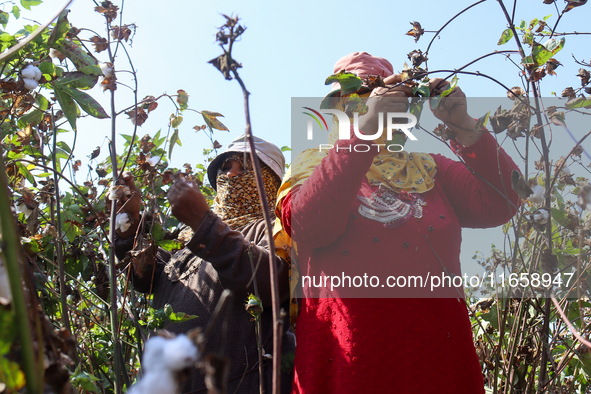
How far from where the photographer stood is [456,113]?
1152 mm

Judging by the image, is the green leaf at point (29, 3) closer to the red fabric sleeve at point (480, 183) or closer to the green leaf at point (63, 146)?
the green leaf at point (63, 146)

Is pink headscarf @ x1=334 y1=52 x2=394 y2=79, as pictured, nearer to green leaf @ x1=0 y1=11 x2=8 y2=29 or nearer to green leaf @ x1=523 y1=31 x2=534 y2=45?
green leaf @ x1=523 y1=31 x2=534 y2=45

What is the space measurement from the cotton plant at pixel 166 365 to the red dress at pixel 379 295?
2.77ft

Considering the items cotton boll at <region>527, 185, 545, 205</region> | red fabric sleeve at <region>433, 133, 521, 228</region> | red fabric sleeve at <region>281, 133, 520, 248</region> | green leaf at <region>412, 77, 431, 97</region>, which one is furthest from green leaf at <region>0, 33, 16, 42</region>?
cotton boll at <region>527, 185, 545, 205</region>

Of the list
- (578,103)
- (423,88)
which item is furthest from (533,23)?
(423,88)

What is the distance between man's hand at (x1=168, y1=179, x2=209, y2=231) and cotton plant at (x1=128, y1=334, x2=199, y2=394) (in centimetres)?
82

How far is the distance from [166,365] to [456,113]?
3.34 ft

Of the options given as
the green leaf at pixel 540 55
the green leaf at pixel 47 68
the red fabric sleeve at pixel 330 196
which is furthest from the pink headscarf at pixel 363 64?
the green leaf at pixel 47 68

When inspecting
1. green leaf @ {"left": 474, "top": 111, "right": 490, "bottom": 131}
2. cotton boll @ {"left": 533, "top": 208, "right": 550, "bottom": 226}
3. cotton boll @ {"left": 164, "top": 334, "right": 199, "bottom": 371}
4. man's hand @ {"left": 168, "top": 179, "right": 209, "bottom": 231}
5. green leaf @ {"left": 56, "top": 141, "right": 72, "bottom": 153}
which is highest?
green leaf @ {"left": 56, "top": 141, "right": 72, "bottom": 153}

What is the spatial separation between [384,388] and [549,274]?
0.42m

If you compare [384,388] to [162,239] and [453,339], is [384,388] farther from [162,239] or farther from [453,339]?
[162,239]

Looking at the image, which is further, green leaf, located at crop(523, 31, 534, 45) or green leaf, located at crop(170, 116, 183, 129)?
green leaf, located at crop(170, 116, 183, 129)

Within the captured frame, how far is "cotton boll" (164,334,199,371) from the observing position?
0.29 m

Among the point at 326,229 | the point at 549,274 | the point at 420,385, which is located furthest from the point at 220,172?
the point at 549,274
